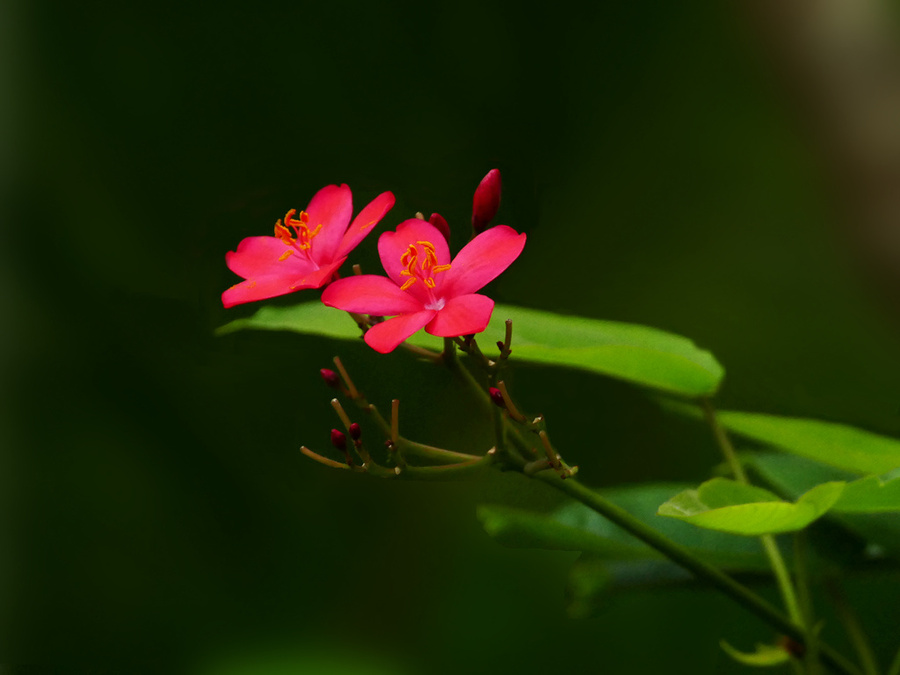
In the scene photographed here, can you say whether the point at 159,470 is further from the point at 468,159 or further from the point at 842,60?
the point at 842,60

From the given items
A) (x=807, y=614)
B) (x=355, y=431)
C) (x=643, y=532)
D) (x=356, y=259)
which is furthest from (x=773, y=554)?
(x=356, y=259)

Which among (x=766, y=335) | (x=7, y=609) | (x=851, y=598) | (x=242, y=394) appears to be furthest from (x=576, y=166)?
(x=7, y=609)

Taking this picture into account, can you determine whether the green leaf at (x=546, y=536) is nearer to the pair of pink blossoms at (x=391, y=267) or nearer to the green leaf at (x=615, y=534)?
the green leaf at (x=615, y=534)

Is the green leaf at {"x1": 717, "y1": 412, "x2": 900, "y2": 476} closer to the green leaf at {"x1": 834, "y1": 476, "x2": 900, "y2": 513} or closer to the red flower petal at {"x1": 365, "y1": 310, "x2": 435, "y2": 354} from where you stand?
the green leaf at {"x1": 834, "y1": 476, "x2": 900, "y2": 513}

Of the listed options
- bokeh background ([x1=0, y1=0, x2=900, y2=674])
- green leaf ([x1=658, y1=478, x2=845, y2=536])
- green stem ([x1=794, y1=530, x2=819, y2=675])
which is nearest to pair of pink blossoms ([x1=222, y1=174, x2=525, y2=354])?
green leaf ([x1=658, y1=478, x2=845, y2=536])

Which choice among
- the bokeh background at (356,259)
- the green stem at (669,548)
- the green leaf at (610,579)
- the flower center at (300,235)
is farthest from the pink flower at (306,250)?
the bokeh background at (356,259)

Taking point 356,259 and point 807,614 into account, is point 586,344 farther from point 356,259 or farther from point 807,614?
point 356,259

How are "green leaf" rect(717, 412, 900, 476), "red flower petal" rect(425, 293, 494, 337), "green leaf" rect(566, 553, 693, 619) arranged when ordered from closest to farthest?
"red flower petal" rect(425, 293, 494, 337), "green leaf" rect(717, 412, 900, 476), "green leaf" rect(566, 553, 693, 619)

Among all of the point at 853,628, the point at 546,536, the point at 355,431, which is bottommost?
the point at 853,628
